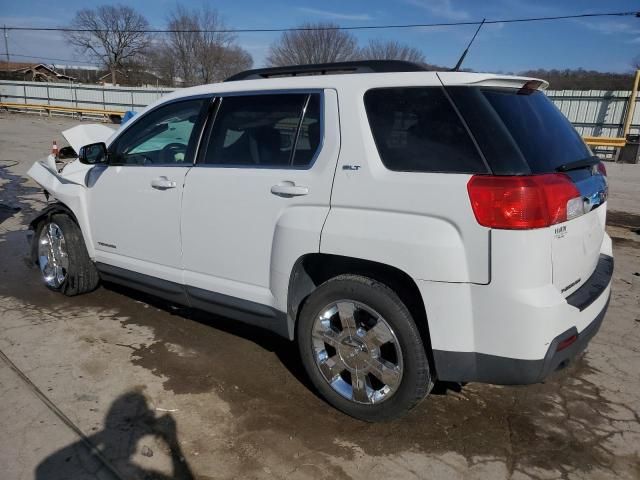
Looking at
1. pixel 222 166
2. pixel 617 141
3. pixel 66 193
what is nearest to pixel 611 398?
pixel 222 166

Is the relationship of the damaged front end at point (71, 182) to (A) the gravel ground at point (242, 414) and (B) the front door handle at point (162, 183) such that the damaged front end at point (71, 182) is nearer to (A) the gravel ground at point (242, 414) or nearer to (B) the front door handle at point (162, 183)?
(A) the gravel ground at point (242, 414)

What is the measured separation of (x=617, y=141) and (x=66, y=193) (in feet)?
59.9

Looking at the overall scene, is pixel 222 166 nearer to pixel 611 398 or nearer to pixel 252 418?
pixel 252 418

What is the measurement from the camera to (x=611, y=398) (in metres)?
3.19

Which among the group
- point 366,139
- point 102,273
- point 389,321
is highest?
point 366,139

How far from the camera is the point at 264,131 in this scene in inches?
126

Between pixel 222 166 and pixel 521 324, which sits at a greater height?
pixel 222 166

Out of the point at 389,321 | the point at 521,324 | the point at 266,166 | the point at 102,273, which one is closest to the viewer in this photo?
the point at 521,324

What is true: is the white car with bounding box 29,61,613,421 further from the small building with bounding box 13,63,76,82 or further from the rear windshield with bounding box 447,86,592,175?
the small building with bounding box 13,63,76,82

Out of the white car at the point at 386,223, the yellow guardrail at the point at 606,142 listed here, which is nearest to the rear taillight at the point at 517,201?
the white car at the point at 386,223

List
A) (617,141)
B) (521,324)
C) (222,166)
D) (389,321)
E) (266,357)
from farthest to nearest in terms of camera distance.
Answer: (617,141)
(266,357)
(222,166)
(389,321)
(521,324)

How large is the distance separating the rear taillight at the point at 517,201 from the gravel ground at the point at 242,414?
4.15 feet

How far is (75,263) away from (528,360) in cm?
375

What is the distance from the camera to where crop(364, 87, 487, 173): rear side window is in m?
2.41
